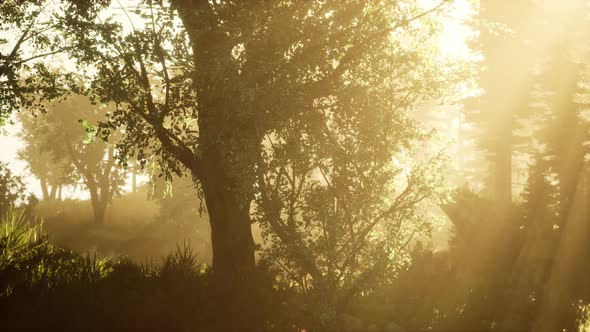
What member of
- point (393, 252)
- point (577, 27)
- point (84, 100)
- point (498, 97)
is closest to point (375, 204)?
point (393, 252)

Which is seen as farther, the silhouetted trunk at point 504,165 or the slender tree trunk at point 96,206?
the slender tree trunk at point 96,206

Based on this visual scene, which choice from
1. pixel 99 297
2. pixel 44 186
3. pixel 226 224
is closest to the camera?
pixel 99 297

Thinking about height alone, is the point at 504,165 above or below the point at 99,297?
above

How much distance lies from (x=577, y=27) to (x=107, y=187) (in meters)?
37.4

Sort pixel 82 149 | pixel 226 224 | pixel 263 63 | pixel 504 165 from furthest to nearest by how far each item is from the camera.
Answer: pixel 82 149 → pixel 504 165 → pixel 226 224 → pixel 263 63

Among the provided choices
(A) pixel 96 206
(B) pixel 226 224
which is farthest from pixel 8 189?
(B) pixel 226 224

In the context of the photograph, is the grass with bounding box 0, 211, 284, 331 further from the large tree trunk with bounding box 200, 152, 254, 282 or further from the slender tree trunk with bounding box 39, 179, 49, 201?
the slender tree trunk with bounding box 39, 179, 49, 201

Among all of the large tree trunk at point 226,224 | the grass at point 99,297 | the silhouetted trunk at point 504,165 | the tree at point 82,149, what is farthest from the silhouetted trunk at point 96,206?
the silhouetted trunk at point 504,165

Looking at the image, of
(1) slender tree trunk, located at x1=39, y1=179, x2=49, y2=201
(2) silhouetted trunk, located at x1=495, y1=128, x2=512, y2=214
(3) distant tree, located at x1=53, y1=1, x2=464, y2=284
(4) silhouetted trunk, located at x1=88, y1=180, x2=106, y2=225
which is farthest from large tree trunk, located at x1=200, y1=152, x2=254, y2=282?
(1) slender tree trunk, located at x1=39, y1=179, x2=49, y2=201

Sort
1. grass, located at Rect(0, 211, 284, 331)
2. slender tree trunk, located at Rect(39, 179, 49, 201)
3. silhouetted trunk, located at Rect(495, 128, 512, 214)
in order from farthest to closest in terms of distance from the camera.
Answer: slender tree trunk, located at Rect(39, 179, 49, 201) < silhouetted trunk, located at Rect(495, 128, 512, 214) < grass, located at Rect(0, 211, 284, 331)

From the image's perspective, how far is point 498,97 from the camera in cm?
2553

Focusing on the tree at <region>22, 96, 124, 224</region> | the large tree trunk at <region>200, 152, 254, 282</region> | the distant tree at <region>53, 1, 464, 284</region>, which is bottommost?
the large tree trunk at <region>200, 152, 254, 282</region>

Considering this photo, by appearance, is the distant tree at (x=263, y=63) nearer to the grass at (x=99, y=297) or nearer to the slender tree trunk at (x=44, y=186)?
the grass at (x=99, y=297)

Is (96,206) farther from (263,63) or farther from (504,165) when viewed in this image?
(263,63)
